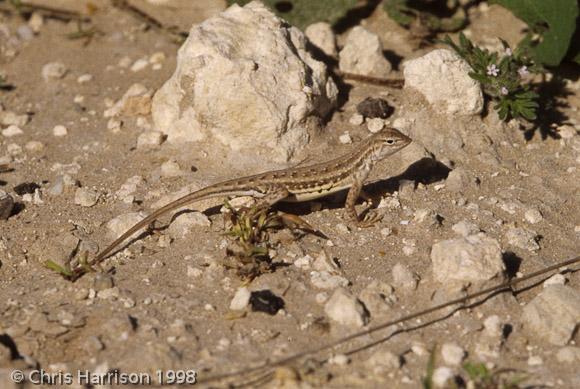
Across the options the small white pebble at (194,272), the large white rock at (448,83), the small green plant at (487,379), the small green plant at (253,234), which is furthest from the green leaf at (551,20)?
the small white pebble at (194,272)

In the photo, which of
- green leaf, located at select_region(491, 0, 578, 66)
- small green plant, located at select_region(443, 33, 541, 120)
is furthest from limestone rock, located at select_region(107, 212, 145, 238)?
green leaf, located at select_region(491, 0, 578, 66)

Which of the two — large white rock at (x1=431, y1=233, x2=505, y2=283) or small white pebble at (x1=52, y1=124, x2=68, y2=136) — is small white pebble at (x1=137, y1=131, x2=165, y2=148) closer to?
small white pebble at (x1=52, y1=124, x2=68, y2=136)

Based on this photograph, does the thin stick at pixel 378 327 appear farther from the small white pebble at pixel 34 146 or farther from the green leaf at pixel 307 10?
the green leaf at pixel 307 10

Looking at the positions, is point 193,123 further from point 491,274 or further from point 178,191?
point 491,274

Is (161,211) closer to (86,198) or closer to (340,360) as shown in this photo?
(86,198)

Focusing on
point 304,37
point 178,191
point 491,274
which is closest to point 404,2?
point 304,37

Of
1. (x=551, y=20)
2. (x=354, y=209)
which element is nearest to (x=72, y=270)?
(x=354, y=209)
